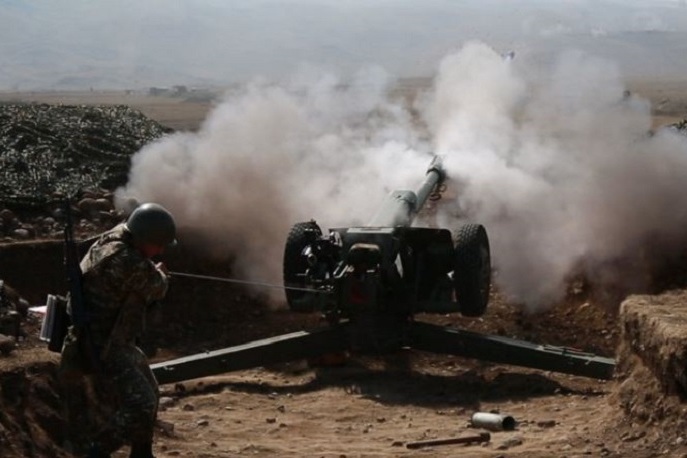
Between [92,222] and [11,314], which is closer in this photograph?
[11,314]

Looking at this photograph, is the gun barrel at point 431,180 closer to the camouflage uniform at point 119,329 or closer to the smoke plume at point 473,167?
the smoke plume at point 473,167

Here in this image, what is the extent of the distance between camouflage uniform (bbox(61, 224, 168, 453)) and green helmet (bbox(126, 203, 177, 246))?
0.22 feet

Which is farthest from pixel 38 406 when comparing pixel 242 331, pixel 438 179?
pixel 438 179

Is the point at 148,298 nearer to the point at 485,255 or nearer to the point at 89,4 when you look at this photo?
the point at 485,255

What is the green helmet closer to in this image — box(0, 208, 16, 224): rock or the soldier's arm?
the soldier's arm

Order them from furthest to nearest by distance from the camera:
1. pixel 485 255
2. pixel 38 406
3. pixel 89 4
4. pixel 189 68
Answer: pixel 89 4, pixel 189 68, pixel 485 255, pixel 38 406

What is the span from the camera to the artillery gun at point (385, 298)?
10648 mm

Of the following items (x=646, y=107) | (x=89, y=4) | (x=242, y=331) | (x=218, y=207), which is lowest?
(x=242, y=331)

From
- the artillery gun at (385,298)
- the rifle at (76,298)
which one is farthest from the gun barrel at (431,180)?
the rifle at (76,298)

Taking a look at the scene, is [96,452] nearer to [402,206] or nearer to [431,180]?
[402,206]

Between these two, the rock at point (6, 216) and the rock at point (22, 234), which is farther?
the rock at point (6, 216)

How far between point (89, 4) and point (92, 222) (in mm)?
149500

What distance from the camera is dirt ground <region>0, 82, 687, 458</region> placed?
25.0ft

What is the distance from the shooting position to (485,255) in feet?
37.9
